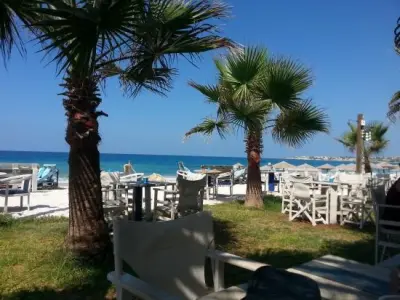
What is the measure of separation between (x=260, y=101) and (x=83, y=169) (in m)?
4.66

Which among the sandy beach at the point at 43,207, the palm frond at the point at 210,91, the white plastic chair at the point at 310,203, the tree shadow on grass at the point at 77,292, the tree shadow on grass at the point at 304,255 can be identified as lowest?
the tree shadow on grass at the point at 77,292

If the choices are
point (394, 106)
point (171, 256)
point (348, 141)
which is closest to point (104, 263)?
point (171, 256)

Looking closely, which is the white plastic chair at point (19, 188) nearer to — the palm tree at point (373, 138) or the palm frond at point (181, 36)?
the palm frond at point (181, 36)

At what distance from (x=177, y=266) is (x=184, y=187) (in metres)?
3.49

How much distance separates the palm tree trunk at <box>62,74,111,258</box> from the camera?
4051 mm

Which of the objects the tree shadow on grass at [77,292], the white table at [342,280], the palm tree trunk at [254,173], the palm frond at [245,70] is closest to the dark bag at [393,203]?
the white table at [342,280]

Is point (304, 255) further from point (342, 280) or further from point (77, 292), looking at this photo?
point (342, 280)

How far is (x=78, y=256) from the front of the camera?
4.09 m

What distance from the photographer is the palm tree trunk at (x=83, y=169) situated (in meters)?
4.05

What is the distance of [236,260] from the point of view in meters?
2.25

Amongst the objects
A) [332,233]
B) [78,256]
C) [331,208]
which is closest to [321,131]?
[331,208]

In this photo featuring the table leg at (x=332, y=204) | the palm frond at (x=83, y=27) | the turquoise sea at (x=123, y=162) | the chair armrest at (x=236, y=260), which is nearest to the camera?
the chair armrest at (x=236, y=260)

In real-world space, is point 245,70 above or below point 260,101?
above

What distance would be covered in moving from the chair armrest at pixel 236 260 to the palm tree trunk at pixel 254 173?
6.35 meters
